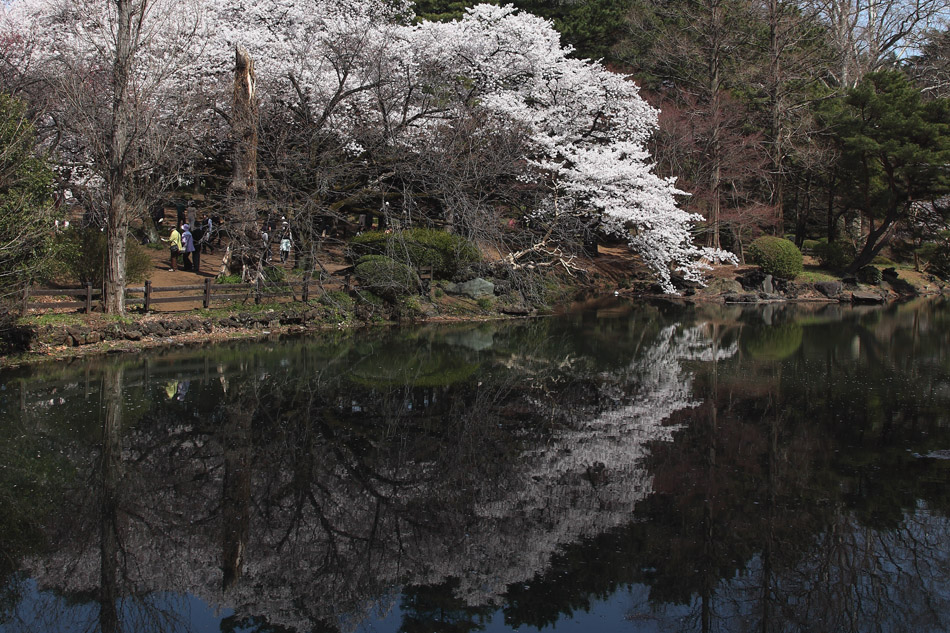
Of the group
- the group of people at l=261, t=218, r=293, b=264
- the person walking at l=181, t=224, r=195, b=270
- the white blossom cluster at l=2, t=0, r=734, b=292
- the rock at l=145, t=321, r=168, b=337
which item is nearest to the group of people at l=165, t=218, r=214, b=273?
the person walking at l=181, t=224, r=195, b=270

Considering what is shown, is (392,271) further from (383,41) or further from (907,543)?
(907,543)

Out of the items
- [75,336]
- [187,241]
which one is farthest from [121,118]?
[187,241]

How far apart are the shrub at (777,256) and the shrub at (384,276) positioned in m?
15.8

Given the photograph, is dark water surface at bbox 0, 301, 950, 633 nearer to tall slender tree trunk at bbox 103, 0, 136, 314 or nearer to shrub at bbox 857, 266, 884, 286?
tall slender tree trunk at bbox 103, 0, 136, 314

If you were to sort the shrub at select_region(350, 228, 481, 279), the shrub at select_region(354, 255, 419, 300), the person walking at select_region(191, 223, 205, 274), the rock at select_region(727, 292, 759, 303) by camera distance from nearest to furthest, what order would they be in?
1. the shrub at select_region(354, 255, 419, 300)
2. the shrub at select_region(350, 228, 481, 279)
3. the person walking at select_region(191, 223, 205, 274)
4. the rock at select_region(727, 292, 759, 303)

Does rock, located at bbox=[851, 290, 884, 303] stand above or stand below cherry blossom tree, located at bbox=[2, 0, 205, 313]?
below

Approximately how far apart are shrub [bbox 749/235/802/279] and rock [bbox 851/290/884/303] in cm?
233

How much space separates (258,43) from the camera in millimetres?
20875

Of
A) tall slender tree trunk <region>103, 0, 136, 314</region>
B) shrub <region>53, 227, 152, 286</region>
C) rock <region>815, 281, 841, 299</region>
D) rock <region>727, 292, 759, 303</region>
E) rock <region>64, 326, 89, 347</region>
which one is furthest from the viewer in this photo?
rock <region>815, 281, 841, 299</region>

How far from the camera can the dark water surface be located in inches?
211

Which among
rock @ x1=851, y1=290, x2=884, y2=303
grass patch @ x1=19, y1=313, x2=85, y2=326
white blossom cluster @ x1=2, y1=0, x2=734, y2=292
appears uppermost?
white blossom cluster @ x1=2, y1=0, x2=734, y2=292

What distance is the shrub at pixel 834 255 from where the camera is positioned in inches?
1241

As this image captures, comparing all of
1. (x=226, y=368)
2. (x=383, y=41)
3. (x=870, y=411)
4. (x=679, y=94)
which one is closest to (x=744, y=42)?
(x=679, y=94)

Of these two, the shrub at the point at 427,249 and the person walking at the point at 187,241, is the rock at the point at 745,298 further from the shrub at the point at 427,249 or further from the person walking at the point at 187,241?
the person walking at the point at 187,241
